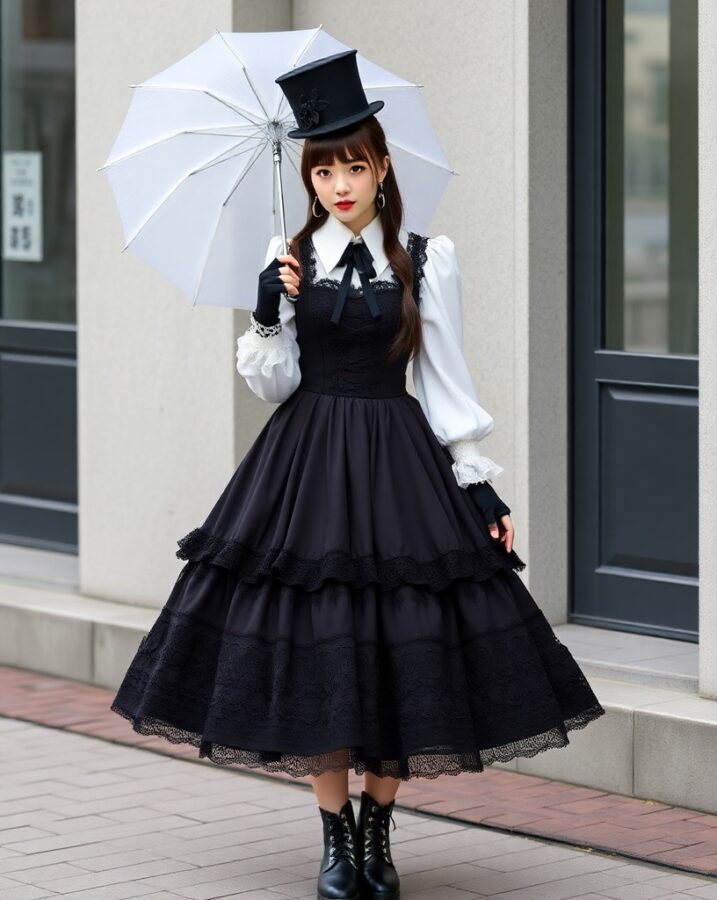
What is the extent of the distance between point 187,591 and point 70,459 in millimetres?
4215

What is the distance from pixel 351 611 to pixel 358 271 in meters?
0.85

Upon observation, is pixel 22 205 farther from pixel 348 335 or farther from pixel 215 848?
pixel 348 335

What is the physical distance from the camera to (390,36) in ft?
23.2

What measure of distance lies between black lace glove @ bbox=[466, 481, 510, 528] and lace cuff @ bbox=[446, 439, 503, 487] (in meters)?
0.02

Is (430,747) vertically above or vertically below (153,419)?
below

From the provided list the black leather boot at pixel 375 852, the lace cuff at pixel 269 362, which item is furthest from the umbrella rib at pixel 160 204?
the black leather boot at pixel 375 852

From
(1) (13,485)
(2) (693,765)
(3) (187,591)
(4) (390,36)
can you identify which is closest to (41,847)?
(3) (187,591)

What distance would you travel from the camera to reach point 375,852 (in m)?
4.92

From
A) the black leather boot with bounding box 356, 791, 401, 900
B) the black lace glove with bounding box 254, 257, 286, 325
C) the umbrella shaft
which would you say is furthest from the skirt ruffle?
the black leather boot with bounding box 356, 791, 401, 900

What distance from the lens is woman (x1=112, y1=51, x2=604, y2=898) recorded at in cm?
463

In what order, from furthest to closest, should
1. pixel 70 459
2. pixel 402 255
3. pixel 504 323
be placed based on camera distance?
1. pixel 70 459
2. pixel 504 323
3. pixel 402 255

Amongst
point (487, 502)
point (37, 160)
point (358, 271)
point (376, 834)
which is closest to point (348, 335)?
point (358, 271)

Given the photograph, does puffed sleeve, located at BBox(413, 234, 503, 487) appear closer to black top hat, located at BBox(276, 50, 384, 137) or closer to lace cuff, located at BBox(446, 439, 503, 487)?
lace cuff, located at BBox(446, 439, 503, 487)

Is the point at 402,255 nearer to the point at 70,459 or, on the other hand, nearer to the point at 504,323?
the point at 504,323
